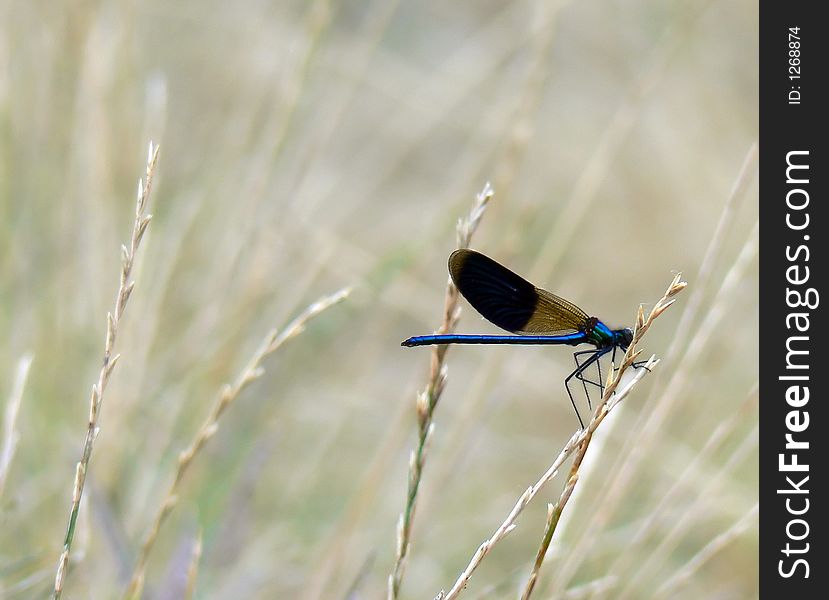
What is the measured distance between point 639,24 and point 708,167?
2.67 feet

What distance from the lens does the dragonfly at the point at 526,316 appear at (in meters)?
1.52

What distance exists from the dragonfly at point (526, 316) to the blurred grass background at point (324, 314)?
0.49ft

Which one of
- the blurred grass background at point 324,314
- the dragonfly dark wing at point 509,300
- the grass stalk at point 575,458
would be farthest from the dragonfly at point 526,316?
the grass stalk at point 575,458

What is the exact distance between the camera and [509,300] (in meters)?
1.65

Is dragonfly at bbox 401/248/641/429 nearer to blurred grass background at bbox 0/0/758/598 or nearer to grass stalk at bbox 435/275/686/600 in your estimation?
blurred grass background at bbox 0/0/758/598

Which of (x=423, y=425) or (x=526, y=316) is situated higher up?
(x=526, y=316)

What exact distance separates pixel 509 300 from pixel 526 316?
0.07 metres

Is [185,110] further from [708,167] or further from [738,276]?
[738,276]

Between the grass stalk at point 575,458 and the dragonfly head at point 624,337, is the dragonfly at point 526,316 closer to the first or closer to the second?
the dragonfly head at point 624,337
